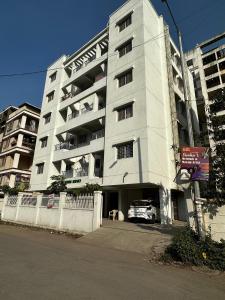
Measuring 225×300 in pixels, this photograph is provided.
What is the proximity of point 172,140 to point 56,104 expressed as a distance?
16730 millimetres

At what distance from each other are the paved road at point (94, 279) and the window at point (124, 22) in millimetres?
→ 24115

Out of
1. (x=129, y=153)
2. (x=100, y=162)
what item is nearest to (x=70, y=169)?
(x=100, y=162)

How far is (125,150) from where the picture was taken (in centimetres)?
1942

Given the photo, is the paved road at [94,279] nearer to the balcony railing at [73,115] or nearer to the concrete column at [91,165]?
Result: the concrete column at [91,165]

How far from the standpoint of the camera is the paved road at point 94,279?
4.71 meters

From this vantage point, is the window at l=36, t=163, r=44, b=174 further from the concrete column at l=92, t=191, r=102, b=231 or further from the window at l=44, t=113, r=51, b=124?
the concrete column at l=92, t=191, r=102, b=231

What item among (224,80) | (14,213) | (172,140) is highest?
(224,80)

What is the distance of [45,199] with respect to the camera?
17688mm

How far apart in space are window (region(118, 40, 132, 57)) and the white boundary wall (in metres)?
16.1

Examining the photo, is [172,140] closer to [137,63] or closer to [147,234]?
[137,63]

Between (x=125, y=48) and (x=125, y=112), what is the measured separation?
7854mm

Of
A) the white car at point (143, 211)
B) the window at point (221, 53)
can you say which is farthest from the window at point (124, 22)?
the window at point (221, 53)

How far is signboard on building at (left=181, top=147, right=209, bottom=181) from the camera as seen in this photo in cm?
865

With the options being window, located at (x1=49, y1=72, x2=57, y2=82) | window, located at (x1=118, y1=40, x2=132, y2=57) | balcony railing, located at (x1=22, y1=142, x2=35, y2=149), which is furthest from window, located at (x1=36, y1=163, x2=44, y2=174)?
window, located at (x1=118, y1=40, x2=132, y2=57)
